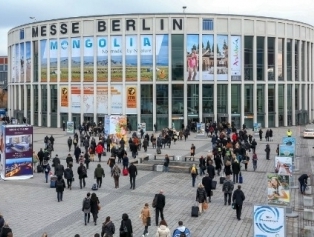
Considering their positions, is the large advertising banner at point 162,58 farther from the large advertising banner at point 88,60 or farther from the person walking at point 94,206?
the person walking at point 94,206

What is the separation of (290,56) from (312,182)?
4273 cm

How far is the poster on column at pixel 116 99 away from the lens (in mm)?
A: 62031

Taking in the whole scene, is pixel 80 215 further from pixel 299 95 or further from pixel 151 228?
pixel 299 95

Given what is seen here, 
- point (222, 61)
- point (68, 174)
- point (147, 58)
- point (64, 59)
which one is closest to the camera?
point (68, 174)

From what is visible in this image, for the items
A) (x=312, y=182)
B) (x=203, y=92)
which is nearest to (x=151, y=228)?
(x=312, y=182)

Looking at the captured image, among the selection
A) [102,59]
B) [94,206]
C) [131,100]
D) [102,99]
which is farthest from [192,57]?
[94,206]

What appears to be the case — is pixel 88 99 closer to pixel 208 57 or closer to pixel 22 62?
pixel 22 62

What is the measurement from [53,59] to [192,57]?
18903mm

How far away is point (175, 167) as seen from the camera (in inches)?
1196

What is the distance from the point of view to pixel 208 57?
61188mm

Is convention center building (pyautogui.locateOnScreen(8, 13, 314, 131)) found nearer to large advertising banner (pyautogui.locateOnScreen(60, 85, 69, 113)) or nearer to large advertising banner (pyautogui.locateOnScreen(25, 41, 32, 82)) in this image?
large advertising banner (pyautogui.locateOnScreen(60, 85, 69, 113))

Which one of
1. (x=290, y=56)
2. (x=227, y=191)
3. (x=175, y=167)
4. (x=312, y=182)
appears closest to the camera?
(x=227, y=191)

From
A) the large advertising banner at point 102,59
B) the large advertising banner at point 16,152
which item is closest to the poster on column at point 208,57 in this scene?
the large advertising banner at point 102,59

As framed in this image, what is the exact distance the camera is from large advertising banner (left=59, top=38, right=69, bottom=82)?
64.8 metres
